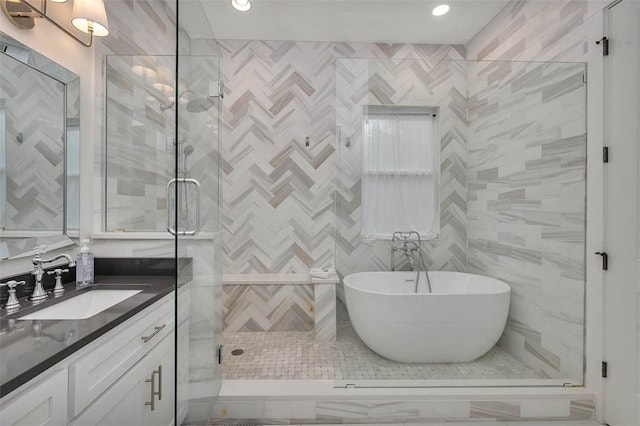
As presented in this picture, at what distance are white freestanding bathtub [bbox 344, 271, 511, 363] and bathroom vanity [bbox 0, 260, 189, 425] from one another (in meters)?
1.27

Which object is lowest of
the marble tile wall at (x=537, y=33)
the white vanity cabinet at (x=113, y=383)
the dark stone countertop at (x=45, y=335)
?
the white vanity cabinet at (x=113, y=383)

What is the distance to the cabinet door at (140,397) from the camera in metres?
1.00

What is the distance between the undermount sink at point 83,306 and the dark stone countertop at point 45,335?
0.03 metres

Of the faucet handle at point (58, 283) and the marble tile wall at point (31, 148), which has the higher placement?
the marble tile wall at point (31, 148)

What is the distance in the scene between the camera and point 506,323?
212cm

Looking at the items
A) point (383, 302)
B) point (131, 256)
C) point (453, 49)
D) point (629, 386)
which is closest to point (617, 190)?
point (629, 386)

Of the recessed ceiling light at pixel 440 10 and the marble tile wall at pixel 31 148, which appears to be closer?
the marble tile wall at pixel 31 148

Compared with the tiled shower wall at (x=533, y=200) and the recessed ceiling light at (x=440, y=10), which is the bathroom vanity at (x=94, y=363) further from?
the recessed ceiling light at (x=440, y=10)

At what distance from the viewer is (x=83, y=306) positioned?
4.56ft

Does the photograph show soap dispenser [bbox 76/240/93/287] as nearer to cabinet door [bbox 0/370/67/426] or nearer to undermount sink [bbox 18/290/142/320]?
undermount sink [bbox 18/290/142/320]

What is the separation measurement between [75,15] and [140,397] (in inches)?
78.7

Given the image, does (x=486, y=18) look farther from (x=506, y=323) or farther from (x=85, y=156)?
(x=85, y=156)

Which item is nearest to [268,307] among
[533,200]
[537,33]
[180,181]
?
[180,181]

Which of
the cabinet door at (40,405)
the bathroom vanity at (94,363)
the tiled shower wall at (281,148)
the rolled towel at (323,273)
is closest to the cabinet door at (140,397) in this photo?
the bathroom vanity at (94,363)
